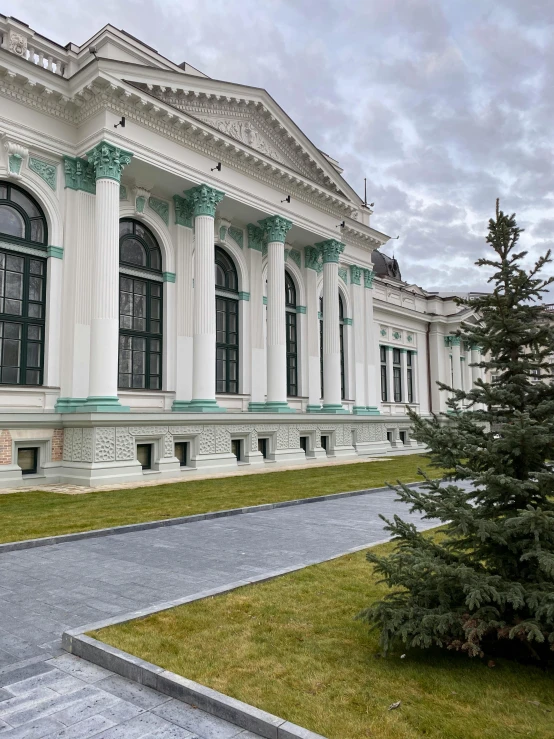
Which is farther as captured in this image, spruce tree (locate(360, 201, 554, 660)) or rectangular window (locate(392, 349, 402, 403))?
rectangular window (locate(392, 349, 402, 403))

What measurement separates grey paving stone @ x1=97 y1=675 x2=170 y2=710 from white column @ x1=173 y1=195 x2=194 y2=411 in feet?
58.4

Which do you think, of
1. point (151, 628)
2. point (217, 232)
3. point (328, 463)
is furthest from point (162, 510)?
point (217, 232)

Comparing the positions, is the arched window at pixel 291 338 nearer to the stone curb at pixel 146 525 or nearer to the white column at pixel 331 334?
the white column at pixel 331 334

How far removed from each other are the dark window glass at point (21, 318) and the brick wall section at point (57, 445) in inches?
69.8

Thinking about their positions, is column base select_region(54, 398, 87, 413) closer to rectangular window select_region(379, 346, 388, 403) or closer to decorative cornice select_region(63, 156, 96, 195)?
decorative cornice select_region(63, 156, 96, 195)

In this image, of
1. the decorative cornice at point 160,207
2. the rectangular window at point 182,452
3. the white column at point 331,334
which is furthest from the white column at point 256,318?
the rectangular window at point 182,452

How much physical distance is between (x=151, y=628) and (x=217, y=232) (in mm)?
21495

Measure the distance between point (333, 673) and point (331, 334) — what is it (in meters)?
24.5

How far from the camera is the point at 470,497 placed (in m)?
4.48

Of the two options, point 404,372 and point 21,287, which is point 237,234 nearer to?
point 21,287

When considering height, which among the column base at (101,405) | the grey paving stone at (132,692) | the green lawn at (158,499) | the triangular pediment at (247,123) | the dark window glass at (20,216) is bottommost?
the grey paving stone at (132,692)

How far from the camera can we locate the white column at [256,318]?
25750 mm

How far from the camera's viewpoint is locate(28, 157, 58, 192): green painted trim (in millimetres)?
18766

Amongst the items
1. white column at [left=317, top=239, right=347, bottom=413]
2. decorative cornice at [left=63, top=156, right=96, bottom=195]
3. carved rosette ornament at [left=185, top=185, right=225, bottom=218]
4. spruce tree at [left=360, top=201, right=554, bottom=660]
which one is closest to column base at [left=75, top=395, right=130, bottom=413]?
decorative cornice at [left=63, top=156, right=96, bottom=195]
